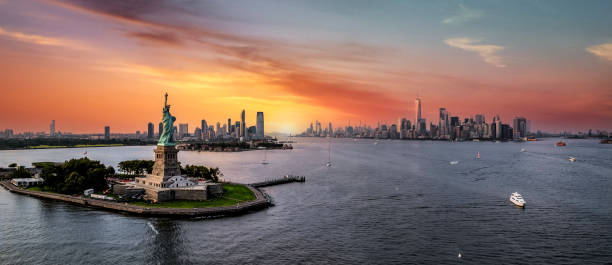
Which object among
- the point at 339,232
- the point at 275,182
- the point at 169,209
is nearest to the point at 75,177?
the point at 169,209

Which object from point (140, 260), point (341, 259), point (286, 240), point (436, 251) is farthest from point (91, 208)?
point (436, 251)

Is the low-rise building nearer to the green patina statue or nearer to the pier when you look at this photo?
the green patina statue

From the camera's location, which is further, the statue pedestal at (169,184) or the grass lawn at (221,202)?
the statue pedestal at (169,184)

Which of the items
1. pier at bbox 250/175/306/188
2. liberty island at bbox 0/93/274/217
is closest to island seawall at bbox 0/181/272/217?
liberty island at bbox 0/93/274/217

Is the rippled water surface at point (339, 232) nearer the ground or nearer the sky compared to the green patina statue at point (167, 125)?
nearer the ground

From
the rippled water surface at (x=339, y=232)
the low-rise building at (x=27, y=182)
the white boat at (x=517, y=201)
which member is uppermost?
the low-rise building at (x=27, y=182)

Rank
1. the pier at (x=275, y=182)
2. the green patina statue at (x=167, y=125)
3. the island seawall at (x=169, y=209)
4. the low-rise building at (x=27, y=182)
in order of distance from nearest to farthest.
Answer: the island seawall at (x=169, y=209)
the green patina statue at (x=167, y=125)
the low-rise building at (x=27, y=182)
the pier at (x=275, y=182)

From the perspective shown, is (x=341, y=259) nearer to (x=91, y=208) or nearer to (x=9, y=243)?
(x=9, y=243)

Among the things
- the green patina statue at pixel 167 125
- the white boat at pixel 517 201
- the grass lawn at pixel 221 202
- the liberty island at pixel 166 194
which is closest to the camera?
the liberty island at pixel 166 194

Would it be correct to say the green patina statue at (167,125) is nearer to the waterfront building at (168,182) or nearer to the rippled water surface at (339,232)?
the waterfront building at (168,182)

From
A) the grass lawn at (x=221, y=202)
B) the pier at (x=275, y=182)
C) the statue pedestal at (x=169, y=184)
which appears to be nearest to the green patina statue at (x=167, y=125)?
the statue pedestal at (x=169, y=184)

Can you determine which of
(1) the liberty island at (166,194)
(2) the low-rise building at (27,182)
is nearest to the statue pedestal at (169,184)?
(1) the liberty island at (166,194)

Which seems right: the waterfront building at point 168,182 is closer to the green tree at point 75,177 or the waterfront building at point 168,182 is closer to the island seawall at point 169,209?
the island seawall at point 169,209
